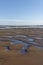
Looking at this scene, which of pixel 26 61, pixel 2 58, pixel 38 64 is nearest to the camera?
pixel 38 64

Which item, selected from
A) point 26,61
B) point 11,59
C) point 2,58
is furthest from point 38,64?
point 2,58

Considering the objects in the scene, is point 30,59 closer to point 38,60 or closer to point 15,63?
point 38,60

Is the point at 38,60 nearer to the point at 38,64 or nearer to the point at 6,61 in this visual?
the point at 38,64

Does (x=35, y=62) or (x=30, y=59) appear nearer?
(x=35, y=62)

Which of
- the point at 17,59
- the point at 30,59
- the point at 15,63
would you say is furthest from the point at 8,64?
the point at 30,59

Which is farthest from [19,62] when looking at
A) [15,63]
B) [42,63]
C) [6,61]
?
[42,63]

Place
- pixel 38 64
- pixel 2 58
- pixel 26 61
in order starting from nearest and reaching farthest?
1. pixel 38 64
2. pixel 26 61
3. pixel 2 58

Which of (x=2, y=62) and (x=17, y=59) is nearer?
(x=2, y=62)
